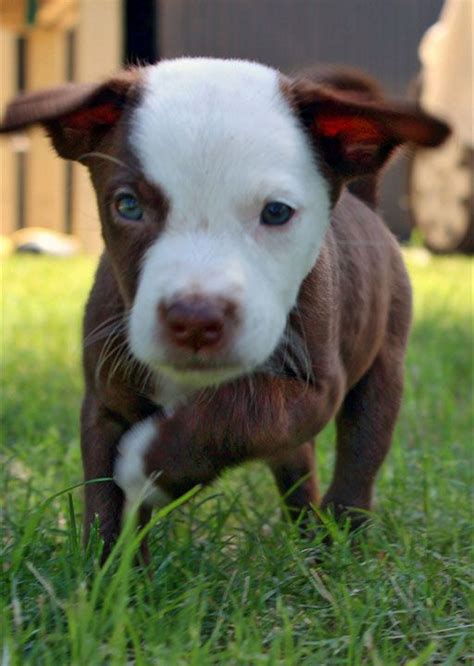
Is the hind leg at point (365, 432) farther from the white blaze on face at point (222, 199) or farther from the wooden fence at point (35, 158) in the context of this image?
the wooden fence at point (35, 158)

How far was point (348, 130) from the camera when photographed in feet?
8.80

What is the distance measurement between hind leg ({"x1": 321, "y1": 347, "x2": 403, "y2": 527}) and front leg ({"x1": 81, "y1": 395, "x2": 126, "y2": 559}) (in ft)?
2.22

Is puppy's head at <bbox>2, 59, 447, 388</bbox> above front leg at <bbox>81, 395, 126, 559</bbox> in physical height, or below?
above

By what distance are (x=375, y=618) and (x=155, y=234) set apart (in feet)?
2.69

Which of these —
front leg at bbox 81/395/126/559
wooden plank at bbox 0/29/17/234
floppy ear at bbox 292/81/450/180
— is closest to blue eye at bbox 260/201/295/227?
floppy ear at bbox 292/81/450/180

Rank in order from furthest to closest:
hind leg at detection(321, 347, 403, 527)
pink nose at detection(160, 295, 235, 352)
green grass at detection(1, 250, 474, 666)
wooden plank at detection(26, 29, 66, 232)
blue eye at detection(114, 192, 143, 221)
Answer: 1. wooden plank at detection(26, 29, 66, 232)
2. hind leg at detection(321, 347, 403, 527)
3. blue eye at detection(114, 192, 143, 221)
4. pink nose at detection(160, 295, 235, 352)
5. green grass at detection(1, 250, 474, 666)

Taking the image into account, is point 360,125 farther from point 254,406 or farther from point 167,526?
point 167,526

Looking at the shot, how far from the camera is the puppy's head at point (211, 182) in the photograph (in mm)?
2328

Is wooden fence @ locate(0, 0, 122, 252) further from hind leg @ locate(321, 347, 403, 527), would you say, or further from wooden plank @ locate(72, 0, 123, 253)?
hind leg @ locate(321, 347, 403, 527)

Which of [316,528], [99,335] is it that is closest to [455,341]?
[316,528]

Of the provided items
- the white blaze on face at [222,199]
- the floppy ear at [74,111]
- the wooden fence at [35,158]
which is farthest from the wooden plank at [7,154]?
the white blaze on face at [222,199]

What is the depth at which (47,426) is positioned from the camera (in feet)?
13.6

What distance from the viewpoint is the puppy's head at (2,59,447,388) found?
7.64 ft

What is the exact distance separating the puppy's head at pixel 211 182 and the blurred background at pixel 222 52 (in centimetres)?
720
